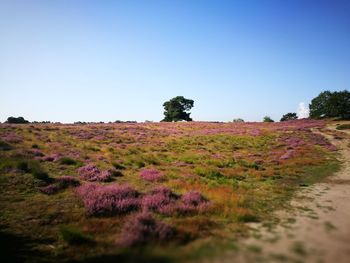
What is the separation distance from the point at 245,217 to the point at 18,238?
25.9 feet

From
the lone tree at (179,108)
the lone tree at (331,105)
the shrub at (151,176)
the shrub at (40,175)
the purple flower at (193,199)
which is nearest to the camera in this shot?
the purple flower at (193,199)

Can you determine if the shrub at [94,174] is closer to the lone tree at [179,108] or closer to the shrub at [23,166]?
the shrub at [23,166]

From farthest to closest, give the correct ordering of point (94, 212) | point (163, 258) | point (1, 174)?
1. point (1, 174)
2. point (94, 212)
3. point (163, 258)

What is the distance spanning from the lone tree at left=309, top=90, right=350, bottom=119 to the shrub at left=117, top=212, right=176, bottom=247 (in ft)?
252

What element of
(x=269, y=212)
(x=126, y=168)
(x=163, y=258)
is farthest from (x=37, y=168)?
(x=269, y=212)

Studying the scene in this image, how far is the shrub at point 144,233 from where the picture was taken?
7223mm

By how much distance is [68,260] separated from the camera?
21.9 feet

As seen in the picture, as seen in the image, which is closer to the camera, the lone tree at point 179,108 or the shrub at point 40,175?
the shrub at point 40,175

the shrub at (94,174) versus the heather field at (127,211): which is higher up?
the shrub at (94,174)

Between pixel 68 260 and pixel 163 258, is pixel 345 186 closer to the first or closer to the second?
pixel 163 258

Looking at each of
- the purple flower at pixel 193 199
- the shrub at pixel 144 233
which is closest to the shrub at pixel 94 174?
the purple flower at pixel 193 199

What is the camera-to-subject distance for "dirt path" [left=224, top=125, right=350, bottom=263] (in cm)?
621

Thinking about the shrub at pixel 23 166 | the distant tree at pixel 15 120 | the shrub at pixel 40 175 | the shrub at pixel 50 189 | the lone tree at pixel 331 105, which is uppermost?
the lone tree at pixel 331 105

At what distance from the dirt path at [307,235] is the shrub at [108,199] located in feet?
17.1
